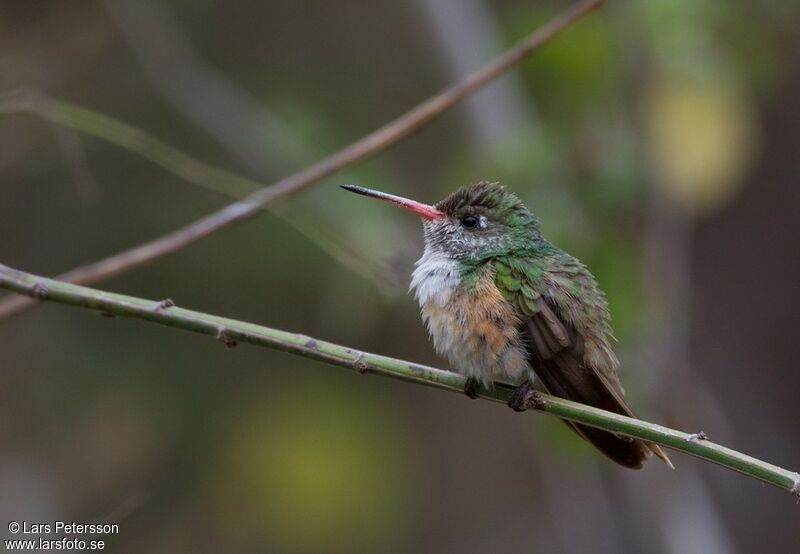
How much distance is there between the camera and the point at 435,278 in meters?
3.33

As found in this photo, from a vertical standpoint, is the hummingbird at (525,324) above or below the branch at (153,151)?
below

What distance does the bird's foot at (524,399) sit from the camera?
2.76 meters

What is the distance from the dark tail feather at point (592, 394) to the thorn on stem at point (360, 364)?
800 mm

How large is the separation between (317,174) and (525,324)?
36.3 inches

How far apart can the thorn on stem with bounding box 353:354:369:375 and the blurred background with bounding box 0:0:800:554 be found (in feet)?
3.11

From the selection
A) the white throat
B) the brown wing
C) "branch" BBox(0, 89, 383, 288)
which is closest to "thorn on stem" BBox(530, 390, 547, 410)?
the brown wing

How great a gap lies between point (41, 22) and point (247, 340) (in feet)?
12.4

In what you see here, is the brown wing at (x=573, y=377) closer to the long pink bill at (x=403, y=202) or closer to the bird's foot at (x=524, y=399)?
the bird's foot at (x=524, y=399)

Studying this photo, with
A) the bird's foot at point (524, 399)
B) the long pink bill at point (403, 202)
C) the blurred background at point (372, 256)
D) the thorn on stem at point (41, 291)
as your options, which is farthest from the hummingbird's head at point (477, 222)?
the thorn on stem at point (41, 291)

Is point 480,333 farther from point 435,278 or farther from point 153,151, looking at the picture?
point 153,151

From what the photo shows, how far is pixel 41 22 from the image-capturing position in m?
5.47

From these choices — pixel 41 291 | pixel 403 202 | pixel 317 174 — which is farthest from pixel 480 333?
pixel 41 291

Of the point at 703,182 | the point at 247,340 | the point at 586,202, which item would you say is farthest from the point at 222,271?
the point at 247,340

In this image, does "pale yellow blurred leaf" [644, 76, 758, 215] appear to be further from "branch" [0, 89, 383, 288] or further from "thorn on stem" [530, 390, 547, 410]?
"thorn on stem" [530, 390, 547, 410]
